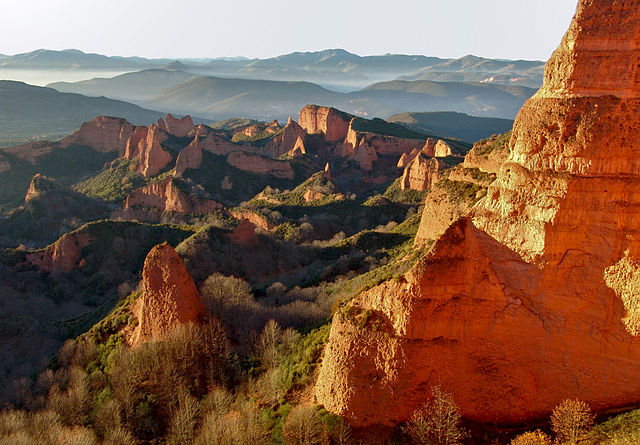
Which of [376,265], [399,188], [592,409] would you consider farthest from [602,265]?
[399,188]

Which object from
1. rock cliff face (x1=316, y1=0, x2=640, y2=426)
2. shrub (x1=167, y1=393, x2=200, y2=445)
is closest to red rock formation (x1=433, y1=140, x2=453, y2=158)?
rock cliff face (x1=316, y1=0, x2=640, y2=426)

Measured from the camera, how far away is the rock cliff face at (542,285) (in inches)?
571

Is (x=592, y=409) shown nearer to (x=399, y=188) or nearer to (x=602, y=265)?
(x=602, y=265)

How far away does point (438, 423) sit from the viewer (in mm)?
14914

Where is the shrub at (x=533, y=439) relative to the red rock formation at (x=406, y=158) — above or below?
below

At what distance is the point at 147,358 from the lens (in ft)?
75.1

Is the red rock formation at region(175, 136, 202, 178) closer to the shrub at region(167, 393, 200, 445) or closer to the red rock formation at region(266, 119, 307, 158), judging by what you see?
the red rock formation at region(266, 119, 307, 158)

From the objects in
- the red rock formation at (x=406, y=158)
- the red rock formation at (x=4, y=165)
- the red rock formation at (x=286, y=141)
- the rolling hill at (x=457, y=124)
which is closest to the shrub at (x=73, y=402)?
the red rock formation at (x=406, y=158)

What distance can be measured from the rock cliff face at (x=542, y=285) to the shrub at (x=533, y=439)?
114 centimetres

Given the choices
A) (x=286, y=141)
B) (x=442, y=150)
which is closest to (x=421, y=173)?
(x=442, y=150)

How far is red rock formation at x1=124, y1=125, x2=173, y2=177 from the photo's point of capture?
246 feet

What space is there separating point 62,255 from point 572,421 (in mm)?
39485

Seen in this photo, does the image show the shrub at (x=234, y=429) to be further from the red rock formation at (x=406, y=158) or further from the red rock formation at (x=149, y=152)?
the red rock formation at (x=149, y=152)

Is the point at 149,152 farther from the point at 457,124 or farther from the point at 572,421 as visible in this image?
the point at 457,124
